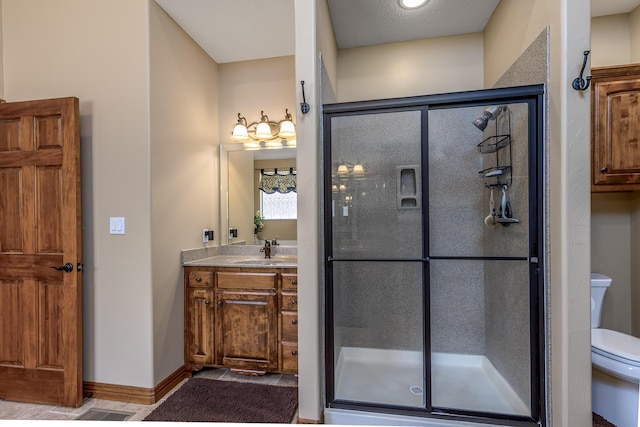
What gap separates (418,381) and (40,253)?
2862mm

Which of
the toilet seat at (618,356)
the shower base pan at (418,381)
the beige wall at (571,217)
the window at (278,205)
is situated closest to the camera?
the beige wall at (571,217)

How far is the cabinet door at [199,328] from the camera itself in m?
2.57

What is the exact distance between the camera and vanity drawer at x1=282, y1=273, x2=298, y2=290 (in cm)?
246

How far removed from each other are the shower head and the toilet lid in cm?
154

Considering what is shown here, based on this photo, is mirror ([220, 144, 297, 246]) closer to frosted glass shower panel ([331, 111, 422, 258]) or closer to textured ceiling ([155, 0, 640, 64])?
frosted glass shower panel ([331, 111, 422, 258])

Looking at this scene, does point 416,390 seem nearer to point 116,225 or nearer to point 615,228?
point 615,228

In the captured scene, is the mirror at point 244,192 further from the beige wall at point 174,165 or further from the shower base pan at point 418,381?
the shower base pan at point 418,381

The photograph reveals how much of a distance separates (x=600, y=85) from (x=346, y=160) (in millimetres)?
1891

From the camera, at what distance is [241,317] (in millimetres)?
2525

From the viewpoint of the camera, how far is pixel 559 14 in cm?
158

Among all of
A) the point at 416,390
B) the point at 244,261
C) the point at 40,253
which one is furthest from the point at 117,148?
the point at 416,390

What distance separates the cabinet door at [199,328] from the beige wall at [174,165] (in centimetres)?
7

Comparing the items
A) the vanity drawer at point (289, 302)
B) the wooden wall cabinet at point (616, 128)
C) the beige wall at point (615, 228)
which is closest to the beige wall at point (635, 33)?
the beige wall at point (615, 228)

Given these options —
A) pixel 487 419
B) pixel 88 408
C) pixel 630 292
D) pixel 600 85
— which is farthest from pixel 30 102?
pixel 630 292
